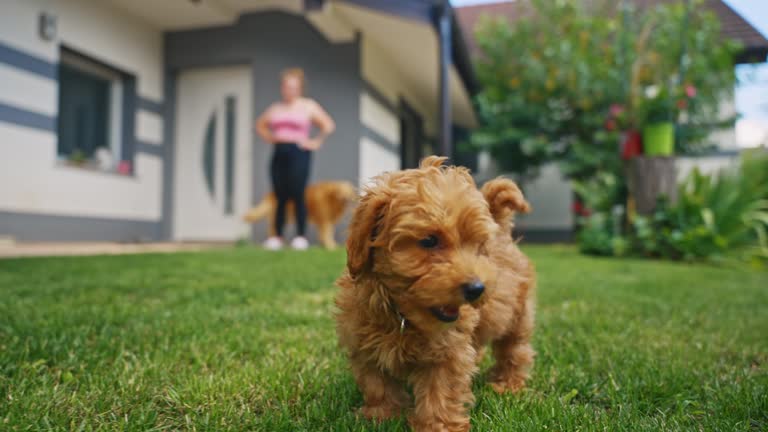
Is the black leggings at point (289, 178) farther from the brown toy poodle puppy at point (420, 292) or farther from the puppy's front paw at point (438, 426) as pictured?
the puppy's front paw at point (438, 426)

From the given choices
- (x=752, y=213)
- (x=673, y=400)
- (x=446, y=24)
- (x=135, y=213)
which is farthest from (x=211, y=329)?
(x=752, y=213)

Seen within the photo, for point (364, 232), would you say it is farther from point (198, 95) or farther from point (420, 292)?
point (198, 95)

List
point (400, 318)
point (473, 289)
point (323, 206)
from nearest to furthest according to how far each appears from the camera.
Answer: point (473, 289) → point (400, 318) → point (323, 206)

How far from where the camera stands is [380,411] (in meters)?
1.82

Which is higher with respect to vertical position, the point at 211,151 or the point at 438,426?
the point at 211,151

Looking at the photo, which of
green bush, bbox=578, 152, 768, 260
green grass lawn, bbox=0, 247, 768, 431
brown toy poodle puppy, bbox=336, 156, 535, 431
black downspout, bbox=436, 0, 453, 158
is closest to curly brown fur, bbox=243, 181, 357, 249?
black downspout, bbox=436, 0, 453, 158

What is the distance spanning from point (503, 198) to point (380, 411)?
0.92m

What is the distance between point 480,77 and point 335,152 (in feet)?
19.3

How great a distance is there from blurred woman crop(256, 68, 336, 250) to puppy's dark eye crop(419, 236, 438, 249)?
707 centimetres

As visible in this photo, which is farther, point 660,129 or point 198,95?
point 198,95

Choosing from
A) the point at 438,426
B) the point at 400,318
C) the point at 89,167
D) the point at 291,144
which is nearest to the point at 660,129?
the point at 291,144

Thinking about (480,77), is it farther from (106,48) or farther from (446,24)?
(106,48)

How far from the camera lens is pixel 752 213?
9.28 metres

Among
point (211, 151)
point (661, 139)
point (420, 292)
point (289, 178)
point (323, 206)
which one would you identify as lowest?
point (420, 292)
